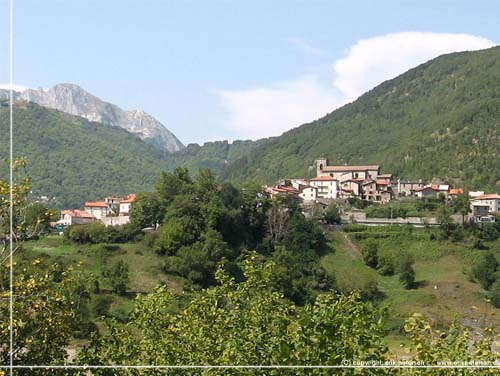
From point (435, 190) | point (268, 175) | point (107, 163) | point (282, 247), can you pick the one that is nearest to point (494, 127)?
point (435, 190)

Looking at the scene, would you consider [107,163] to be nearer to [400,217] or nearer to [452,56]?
[452,56]

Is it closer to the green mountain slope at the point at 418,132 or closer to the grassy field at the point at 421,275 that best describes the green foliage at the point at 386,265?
the grassy field at the point at 421,275

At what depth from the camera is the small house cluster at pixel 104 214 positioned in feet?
171

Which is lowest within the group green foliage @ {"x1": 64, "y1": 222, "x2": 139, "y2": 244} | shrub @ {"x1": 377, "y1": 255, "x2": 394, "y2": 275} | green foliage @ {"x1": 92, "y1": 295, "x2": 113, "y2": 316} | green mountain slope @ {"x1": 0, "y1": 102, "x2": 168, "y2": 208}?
green foliage @ {"x1": 92, "y1": 295, "x2": 113, "y2": 316}

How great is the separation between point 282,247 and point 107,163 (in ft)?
365

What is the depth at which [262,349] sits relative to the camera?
8758 mm

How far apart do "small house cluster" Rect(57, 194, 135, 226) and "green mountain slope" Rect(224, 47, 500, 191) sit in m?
34.0

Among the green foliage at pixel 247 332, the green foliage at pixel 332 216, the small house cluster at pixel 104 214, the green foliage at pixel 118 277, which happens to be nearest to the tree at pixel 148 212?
the small house cluster at pixel 104 214

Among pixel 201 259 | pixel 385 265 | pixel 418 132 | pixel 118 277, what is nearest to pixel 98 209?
pixel 201 259

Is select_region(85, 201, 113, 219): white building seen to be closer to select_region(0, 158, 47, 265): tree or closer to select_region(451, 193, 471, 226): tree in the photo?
select_region(451, 193, 471, 226): tree

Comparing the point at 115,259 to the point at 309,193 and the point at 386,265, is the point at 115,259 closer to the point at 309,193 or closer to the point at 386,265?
the point at 386,265

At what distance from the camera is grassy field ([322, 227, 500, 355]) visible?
125ft

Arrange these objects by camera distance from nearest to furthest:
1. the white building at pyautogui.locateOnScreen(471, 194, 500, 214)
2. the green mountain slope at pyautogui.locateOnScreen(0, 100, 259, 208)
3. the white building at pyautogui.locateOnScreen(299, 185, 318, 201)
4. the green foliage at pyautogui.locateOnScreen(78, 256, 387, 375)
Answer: the green foliage at pyautogui.locateOnScreen(78, 256, 387, 375) → the white building at pyautogui.locateOnScreen(471, 194, 500, 214) → the white building at pyautogui.locateOnScreen(299, 185, 318, 201) → the green mountain slope at pyautogui.locateOnScreen(0, 100, 259, 208)

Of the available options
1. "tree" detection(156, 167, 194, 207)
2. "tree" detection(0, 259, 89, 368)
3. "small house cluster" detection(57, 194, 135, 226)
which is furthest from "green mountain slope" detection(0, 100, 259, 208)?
"tree" detection(0, 259, 89, 368)
